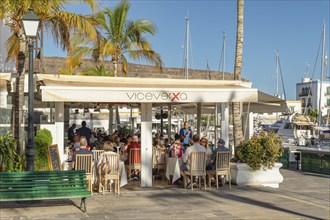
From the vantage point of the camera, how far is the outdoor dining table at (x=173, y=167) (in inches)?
467

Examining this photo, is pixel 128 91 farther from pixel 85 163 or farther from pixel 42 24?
pixel 42 24

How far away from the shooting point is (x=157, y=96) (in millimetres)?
10945

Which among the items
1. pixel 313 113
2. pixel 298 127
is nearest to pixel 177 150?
pixel 298 127

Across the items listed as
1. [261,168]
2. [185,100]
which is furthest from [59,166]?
[261,168]

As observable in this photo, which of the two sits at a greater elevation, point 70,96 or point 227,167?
point 70,96

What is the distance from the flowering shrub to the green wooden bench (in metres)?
5.01

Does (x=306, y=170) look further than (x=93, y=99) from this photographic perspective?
Yes

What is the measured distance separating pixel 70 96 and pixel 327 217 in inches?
226

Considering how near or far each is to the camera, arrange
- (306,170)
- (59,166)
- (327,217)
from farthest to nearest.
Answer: (306,170), (59,166), (327,217)

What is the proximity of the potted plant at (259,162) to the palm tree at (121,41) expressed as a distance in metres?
12.7

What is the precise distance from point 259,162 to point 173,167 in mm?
2214

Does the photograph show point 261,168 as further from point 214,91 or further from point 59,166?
point 59,166

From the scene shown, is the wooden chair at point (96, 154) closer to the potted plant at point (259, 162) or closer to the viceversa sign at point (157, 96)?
the viceversa sign at point (157, 96)

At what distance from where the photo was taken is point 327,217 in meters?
8.66
